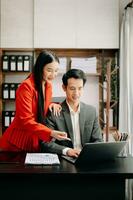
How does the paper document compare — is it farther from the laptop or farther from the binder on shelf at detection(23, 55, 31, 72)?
the binder on shelf at detection(23, 55, 31, 72)

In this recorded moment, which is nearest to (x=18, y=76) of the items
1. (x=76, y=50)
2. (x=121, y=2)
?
(x=76, y=50)

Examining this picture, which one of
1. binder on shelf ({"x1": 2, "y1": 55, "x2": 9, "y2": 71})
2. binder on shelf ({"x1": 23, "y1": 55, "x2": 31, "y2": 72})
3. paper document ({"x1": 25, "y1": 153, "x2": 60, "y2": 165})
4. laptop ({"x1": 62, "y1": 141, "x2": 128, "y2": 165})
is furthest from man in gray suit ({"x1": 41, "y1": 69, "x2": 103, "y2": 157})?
binder on shelf ({"x1": 2, "y1": 55, "x2": 9, "y2": 71})

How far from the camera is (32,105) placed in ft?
7.26

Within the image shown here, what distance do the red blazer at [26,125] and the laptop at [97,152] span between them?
0.35 meters

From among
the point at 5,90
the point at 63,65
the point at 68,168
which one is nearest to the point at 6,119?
the point at 5,90

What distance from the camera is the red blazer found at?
6.86ft

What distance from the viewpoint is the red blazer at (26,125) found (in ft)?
6.86

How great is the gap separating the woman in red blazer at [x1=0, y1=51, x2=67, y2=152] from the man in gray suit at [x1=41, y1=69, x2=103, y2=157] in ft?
0.26

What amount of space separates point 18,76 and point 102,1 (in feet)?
4.89

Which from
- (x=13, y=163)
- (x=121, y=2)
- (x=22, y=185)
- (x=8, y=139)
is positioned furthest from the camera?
(x=121, y=2)

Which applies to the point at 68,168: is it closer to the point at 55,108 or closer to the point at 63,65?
the point at 55,108

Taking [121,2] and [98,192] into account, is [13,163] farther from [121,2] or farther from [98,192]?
[121,2]

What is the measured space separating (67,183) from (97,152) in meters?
0.23

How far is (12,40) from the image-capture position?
13.2 ft
